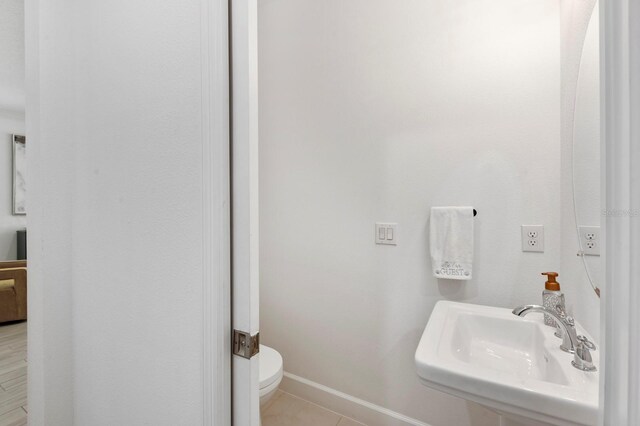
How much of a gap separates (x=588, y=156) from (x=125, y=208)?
1.48m

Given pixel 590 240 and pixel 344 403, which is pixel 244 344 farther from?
pixel 344 403

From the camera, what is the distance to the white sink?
2.26 feet

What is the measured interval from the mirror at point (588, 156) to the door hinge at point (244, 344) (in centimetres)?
100

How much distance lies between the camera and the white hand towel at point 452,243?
54.5 inches

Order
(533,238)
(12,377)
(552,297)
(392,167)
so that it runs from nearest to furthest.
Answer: (552,297) → (533,238) → (392,167) → (12,377)

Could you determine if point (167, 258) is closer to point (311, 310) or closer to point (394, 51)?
point (311, 310)

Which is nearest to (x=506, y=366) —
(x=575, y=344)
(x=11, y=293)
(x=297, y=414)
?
(x=575, y=344)

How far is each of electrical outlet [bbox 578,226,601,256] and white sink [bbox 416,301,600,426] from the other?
28cm

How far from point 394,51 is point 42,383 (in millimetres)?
2057

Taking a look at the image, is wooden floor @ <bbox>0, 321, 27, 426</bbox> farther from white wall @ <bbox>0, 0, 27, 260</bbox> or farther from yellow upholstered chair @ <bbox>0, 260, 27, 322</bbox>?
white wall @ <bbox>0, 0, 27, 260</bbox>

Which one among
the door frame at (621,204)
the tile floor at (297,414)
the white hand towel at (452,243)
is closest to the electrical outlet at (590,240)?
the white hand towel at (452,243)

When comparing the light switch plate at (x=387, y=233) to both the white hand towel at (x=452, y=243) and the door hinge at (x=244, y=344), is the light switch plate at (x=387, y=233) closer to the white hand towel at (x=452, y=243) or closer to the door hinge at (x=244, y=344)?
the white hand towel at (x=452, y=243)

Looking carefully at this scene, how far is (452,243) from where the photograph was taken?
140 centimetres

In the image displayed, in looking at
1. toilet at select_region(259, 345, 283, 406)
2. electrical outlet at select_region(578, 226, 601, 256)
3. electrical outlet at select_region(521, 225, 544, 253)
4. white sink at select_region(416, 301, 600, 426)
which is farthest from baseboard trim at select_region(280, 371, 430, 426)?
electrical outlet at select_region(578, 226, 601, 256)
